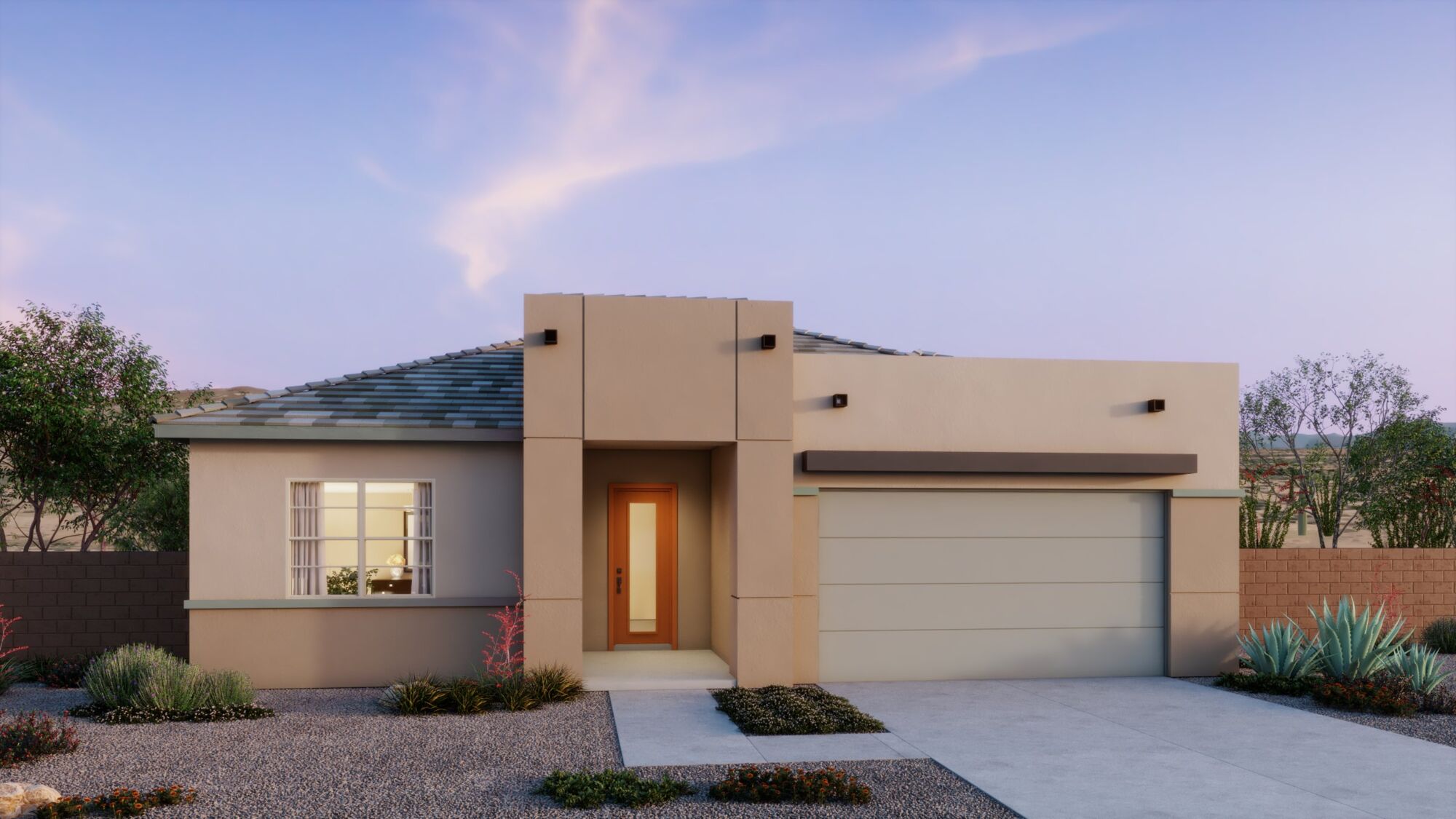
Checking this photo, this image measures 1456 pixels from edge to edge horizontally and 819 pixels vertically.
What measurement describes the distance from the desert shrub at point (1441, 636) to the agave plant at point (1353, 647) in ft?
12.7

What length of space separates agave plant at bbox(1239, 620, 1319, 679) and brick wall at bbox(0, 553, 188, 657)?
13.3 metres

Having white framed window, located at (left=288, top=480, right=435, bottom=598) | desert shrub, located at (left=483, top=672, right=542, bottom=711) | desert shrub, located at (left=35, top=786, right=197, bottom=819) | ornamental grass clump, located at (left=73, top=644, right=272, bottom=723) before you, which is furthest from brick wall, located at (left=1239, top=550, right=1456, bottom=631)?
desert shrub, located at (left=35, top=786, right=197, bottom=819)

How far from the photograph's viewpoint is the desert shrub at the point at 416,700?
9.46m

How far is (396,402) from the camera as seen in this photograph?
1177cm

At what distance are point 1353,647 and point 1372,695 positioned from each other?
1.03m

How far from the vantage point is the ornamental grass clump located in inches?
363

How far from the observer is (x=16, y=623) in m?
12.0

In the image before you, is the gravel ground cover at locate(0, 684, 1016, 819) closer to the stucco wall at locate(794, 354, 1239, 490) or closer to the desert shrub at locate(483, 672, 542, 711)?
the desert shrub at locate(483, 672, 542, 711)

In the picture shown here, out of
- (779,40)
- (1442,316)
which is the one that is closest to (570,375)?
(779,40)

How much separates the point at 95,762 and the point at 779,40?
12207 mm

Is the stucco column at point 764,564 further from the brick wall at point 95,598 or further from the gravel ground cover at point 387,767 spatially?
the brick wall at point 95,598

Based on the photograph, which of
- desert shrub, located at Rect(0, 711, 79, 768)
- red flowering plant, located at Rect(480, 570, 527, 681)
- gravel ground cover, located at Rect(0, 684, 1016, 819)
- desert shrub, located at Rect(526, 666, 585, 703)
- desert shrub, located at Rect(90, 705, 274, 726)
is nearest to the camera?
gravel ground cover, located at Rect(0, 684, 1016, 819)

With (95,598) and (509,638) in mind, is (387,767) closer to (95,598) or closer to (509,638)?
(509,638)

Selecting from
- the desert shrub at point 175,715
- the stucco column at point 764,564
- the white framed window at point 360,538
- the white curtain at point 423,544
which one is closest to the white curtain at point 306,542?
the white framed window at point 360,538
